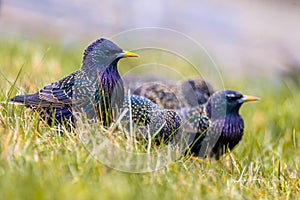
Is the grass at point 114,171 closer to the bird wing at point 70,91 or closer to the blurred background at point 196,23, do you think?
the bird wing at point 70,91

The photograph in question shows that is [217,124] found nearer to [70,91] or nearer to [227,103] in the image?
[227,103]

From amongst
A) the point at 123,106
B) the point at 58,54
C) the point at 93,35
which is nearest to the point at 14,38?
the point at 58,54

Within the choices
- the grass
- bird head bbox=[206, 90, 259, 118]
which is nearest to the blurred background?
bird head bbox=[206, 90, 259, 118]

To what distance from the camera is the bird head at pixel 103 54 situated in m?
4.26

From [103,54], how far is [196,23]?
7.89 metres

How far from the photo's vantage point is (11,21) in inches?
408

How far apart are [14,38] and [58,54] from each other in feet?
2.17

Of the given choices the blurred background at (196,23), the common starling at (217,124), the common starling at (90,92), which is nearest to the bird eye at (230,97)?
the common starling at (217,124)

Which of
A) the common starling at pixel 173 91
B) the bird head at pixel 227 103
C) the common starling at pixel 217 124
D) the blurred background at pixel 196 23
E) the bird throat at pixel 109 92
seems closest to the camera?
the bird throat at pixel 109 92

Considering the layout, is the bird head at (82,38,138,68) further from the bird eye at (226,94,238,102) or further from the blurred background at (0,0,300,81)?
the blurred background at (0,0,300,81)

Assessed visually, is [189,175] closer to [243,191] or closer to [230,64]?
[243,191]

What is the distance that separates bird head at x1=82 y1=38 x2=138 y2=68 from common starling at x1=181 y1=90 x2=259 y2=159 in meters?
0.95

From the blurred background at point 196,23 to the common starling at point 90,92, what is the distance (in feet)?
14.1

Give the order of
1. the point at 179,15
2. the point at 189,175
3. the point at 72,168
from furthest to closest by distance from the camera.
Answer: the point at 179,15 < the point at 189,175 < the point at 72,168
